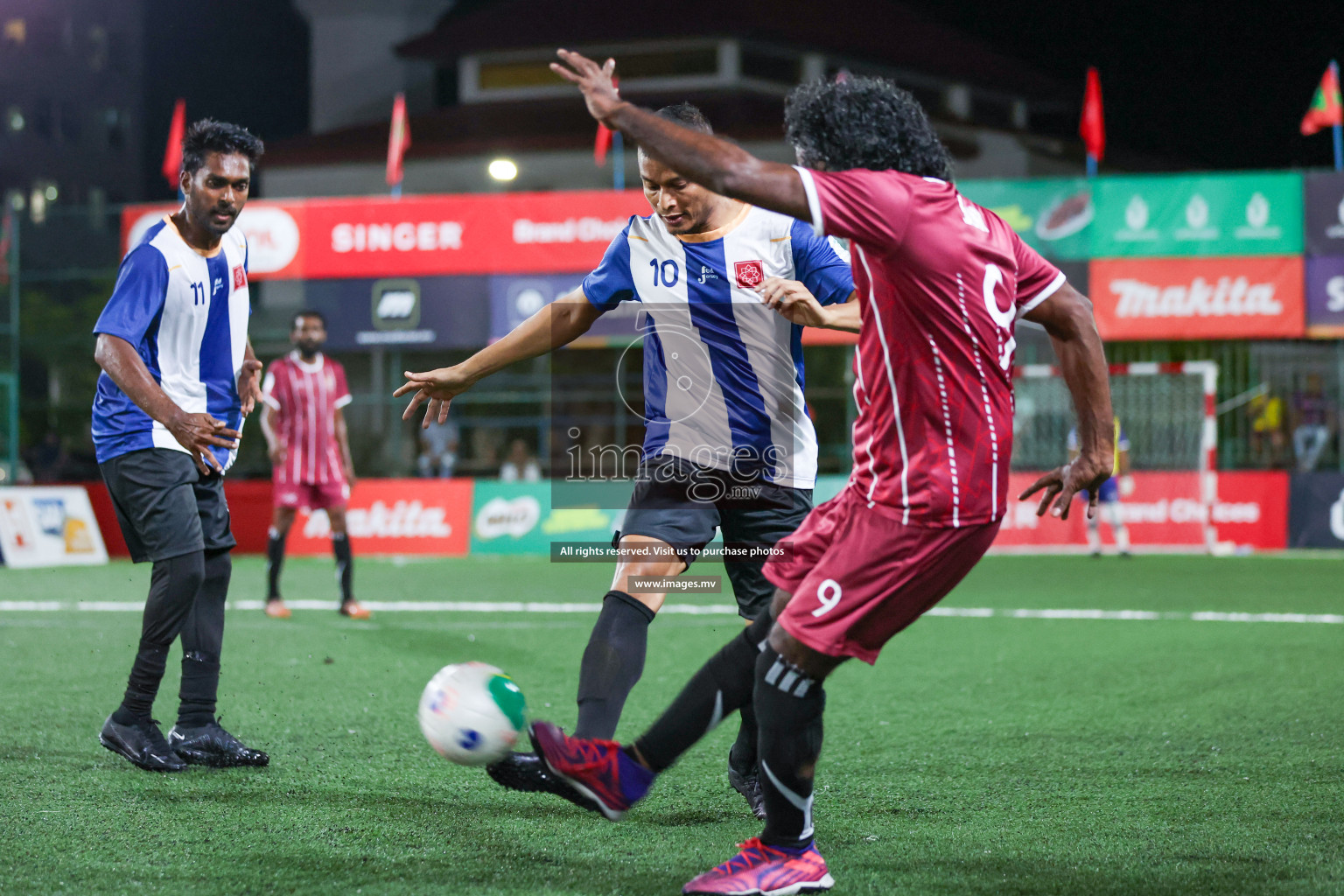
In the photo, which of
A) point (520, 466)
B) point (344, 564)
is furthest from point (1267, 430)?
point (344, 564)

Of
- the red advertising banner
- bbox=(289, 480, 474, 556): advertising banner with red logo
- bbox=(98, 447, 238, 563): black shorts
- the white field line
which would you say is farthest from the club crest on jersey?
the red advertising banner

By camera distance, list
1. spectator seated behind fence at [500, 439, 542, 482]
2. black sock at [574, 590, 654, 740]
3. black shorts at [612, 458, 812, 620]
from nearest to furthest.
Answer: black sock at [574, 590, 654, 740] < black shorts at [612, 458, 812, 620] < spectator seated behind fence at [500, 439, 542, 482]

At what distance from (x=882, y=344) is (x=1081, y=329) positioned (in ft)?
1.78

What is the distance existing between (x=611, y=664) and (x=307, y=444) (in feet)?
23.4

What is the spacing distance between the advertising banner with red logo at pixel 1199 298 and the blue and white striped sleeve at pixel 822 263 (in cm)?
1488

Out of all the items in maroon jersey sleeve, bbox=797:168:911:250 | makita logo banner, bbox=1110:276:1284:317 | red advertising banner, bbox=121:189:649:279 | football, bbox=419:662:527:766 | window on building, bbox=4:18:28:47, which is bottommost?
football, bbox=419:662:527:766

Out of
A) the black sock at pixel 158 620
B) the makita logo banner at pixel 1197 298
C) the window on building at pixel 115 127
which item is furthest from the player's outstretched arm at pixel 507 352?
the window on building at pixel 115 127

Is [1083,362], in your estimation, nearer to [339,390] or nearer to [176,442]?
[176,442]

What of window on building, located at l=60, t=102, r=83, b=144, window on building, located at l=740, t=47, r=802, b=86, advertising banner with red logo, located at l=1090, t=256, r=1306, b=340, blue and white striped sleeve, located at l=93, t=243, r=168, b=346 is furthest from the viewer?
window on building, located at l=60, t=102, r=83, b=144

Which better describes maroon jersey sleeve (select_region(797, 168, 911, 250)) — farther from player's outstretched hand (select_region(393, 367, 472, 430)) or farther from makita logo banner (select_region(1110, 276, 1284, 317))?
makita logo banner (select_region(1110, 276, 1284, 317))

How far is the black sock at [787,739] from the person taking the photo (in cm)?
314

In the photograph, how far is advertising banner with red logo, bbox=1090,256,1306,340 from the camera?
17.8m

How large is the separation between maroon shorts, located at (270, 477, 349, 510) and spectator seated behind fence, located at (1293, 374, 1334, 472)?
1421cm

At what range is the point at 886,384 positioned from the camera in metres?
3.08
